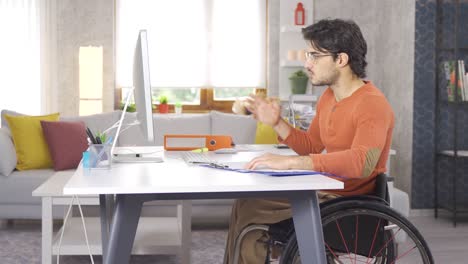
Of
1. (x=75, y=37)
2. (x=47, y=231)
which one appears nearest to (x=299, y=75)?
(x=75, y=37)

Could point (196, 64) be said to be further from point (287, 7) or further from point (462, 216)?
point (462, 216)

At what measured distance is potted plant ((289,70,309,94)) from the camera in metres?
7.03

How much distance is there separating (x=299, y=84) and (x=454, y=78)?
2.12 m

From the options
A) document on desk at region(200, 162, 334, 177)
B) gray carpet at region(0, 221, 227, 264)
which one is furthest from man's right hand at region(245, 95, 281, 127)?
gray carpet at region(0, 221, 227, 264)

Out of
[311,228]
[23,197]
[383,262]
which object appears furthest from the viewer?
[23,197]

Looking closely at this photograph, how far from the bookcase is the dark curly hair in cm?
323

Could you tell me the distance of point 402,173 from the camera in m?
5.80

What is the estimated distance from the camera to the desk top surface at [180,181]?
165 centimetres

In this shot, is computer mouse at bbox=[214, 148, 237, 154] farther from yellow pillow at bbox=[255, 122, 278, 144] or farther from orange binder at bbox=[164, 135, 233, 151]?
yellow pillow at bbox=[255, 122, 278, 144]

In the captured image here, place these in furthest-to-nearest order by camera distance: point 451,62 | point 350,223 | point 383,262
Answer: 1. point 451,62
2. point 383,262
3. point 350,223

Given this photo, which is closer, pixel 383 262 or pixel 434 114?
pixel 383 262

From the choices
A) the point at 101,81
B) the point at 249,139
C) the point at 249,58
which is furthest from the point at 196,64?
the point at 249,139

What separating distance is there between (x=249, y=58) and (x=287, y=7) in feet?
2.34

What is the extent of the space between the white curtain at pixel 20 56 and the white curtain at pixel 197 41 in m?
0.89
